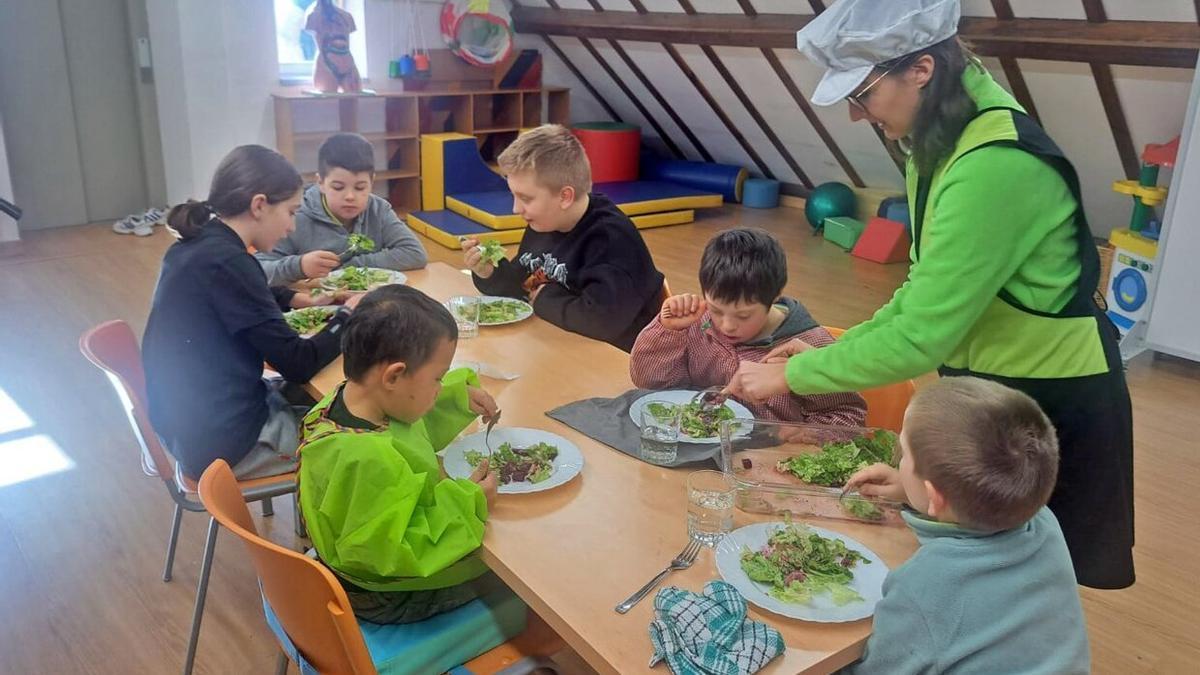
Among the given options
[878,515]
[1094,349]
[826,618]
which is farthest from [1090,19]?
[826,618]

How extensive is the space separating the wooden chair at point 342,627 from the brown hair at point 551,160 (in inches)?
54.2

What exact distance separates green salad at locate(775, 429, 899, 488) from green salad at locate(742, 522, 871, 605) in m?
0.18

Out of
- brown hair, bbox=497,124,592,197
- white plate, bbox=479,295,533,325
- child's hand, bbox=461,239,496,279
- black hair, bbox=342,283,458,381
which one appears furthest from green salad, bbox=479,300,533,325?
black hair, bbox=342,283,458,381

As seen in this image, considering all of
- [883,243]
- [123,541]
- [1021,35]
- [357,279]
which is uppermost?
[1021,35]

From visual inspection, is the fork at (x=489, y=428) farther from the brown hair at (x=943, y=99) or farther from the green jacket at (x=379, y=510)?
the brown hair at (x=943, y=99)

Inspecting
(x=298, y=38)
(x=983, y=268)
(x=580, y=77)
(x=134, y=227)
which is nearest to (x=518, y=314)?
(x=983, y=268)

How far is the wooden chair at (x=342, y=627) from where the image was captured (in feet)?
4.32

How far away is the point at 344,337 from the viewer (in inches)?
64.0

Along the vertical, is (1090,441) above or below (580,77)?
below

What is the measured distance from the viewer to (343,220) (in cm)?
335

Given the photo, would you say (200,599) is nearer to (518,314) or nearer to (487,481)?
(487,481)

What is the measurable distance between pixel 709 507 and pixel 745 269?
0.68 meters

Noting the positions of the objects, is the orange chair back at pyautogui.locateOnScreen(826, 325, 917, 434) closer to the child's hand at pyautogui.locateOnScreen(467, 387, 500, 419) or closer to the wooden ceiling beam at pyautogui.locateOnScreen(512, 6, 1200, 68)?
the child's hand at pyautogui.locateOnScreen(467, 387, 500, 419)

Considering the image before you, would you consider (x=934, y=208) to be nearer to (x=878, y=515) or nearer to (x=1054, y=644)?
(x=878, y=515)
